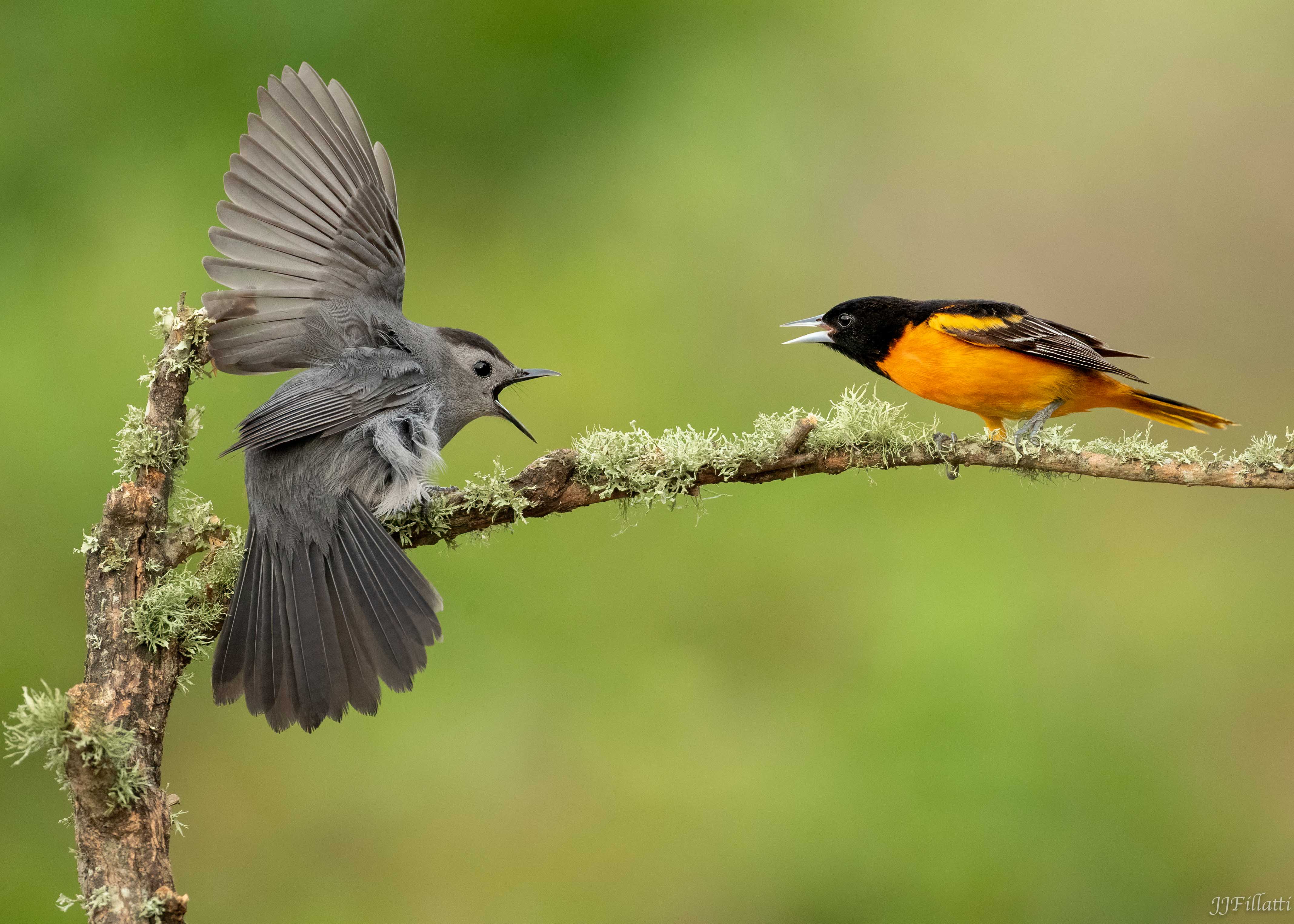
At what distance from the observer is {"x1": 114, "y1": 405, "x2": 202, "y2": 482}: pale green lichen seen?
1890mm

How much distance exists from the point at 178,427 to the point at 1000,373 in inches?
68.5

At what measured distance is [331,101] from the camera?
7.04ft

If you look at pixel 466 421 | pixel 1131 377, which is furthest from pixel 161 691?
pixel 1131 377

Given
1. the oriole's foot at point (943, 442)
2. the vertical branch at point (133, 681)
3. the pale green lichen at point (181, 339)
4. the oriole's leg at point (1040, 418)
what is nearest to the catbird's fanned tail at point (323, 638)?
the vertical branch at point (133, 681)

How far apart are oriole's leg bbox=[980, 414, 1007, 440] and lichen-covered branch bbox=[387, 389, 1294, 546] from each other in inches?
10.9

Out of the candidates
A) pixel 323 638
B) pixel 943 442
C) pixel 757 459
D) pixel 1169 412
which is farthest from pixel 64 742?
pixel 1169 412

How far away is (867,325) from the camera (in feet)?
8.01

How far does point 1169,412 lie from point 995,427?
1.39ft

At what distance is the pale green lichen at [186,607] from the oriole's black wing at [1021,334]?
1.66 metres

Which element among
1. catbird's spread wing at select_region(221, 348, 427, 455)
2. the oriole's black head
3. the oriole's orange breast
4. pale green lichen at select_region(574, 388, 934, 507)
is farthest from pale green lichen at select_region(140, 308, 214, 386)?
the oriole's orange breast

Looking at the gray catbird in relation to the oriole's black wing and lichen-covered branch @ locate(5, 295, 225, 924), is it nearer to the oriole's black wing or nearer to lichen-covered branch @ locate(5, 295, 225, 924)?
lichen-covered branch @ locate(5, 295, 225, 924)

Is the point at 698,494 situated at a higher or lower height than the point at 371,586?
higher

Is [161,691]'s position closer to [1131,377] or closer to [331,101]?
[331,101]

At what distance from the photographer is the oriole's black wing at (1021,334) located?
219cm
